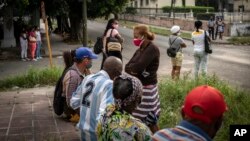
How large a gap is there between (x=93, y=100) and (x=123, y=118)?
34.1 inches

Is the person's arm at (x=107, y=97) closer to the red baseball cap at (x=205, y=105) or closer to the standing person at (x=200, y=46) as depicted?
the red baseball cap at (x=205, y=105)

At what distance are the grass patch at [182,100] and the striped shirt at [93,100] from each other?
2721 millimetres

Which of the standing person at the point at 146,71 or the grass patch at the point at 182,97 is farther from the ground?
the standing person at the point at 146,71

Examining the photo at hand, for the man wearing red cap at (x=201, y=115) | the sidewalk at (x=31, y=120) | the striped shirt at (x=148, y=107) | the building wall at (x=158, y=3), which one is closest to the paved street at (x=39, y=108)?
the sidewalk at (x=31, y=120)

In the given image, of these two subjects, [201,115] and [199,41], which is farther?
[199,41]

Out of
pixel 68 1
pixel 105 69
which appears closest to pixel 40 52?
pixel 68 1

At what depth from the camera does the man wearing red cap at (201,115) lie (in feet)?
8.41

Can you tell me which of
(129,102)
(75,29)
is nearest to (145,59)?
(129,102)

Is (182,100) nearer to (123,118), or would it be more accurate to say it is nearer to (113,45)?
(113,45)

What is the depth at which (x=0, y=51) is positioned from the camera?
22422 mm

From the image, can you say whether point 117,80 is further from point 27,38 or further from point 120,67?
point 27,38

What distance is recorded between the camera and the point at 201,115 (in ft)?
8.40

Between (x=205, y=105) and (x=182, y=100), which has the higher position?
(x=205, y=105)

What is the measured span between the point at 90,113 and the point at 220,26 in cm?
2771
